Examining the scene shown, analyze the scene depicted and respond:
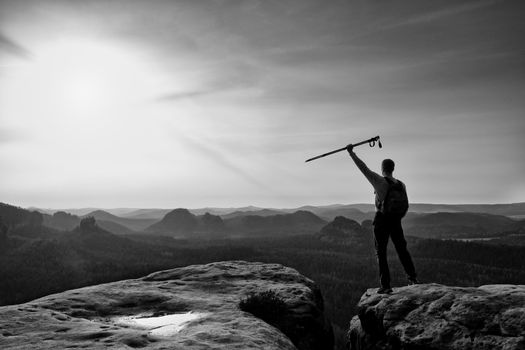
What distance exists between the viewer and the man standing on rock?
1104 centimetres

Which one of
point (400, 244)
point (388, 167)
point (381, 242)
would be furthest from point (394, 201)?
point (400, 244)

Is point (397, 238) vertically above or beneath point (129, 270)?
above

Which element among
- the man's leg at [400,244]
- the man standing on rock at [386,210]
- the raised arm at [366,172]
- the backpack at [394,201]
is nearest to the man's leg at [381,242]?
the man standing on rock at [386,210]

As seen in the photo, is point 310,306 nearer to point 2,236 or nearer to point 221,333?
point 221,333

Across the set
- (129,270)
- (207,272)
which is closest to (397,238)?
(207,272)

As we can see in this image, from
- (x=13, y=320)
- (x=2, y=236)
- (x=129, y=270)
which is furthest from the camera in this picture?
(x=2, y=236)

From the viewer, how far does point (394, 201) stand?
11.0 meters

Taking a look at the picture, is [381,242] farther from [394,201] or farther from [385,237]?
[394,201]

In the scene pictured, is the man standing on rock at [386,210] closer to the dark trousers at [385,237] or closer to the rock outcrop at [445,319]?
the dark trousers at [385,237]

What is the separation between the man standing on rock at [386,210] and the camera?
36.2 feet

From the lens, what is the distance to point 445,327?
8.59m

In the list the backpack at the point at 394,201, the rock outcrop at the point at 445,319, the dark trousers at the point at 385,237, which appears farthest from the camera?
the dark trousers at the point at 385,237

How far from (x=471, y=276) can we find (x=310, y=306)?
174036mm

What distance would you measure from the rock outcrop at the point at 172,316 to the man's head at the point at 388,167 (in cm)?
570
